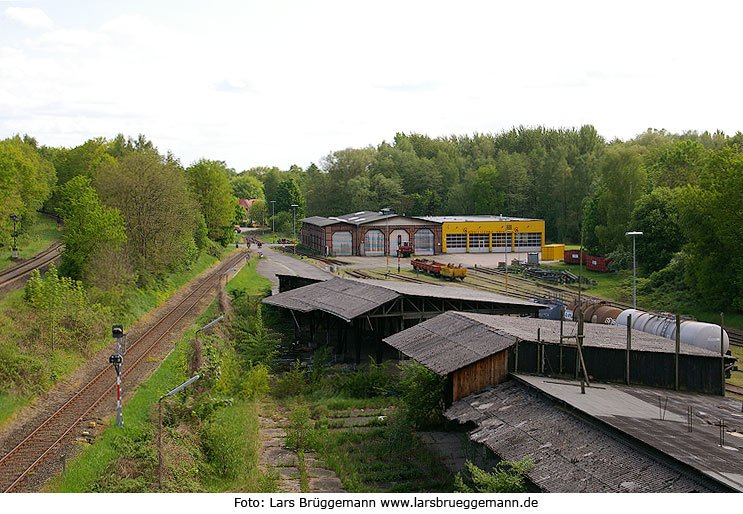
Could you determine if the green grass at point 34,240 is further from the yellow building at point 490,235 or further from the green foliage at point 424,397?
the yellow building at point 490,235

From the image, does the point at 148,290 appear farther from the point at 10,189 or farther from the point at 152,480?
the point at 152,480

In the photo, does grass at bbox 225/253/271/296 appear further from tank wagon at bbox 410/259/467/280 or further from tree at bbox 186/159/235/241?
tank wagon at bbox 410/259/467/280

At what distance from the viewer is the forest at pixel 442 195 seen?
4531 centimetres

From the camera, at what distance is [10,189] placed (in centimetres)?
4994

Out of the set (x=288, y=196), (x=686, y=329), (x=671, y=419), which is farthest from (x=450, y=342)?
(x=288, y=196)

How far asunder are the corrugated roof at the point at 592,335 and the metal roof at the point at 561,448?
3076 millimetres

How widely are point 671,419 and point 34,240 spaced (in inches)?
2281

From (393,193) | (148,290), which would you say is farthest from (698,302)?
(393,193)

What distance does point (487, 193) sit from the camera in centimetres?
11312

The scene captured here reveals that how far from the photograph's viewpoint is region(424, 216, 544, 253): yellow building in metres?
85.9

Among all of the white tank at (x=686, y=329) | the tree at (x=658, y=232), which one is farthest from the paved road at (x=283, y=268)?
the white tank at (x=686, y=329)

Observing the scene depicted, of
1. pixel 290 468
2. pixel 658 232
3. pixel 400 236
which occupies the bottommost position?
pixel 290 468

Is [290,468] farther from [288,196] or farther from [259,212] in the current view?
[259,212]

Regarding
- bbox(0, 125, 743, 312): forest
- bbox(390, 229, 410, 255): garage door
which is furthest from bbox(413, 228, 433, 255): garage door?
bbox(0, 125, 743, 312): forest
